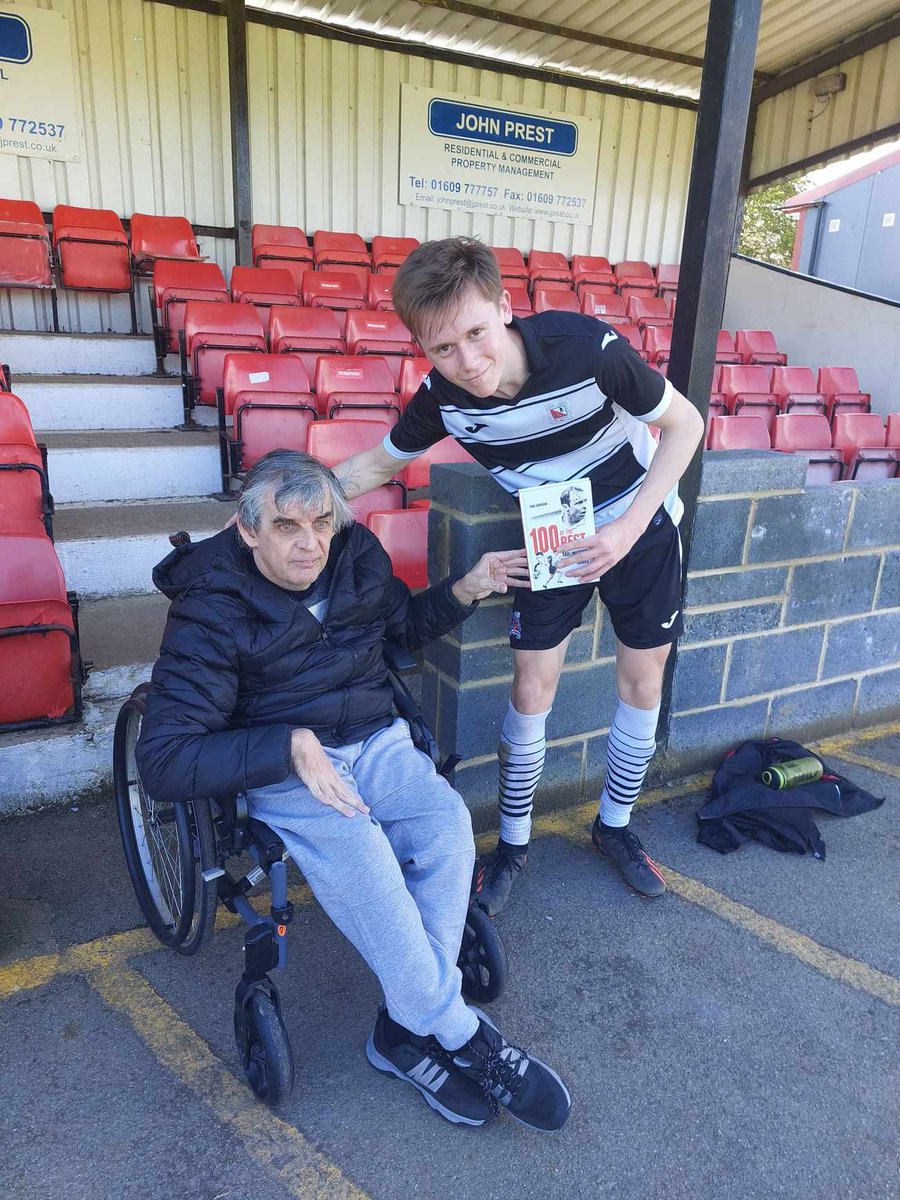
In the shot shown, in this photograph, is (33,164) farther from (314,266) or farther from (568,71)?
(568,71)

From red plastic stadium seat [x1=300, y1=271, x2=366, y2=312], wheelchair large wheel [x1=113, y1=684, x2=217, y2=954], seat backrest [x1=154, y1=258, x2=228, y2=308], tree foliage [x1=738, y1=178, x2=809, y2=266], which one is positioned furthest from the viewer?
tree foliage [x1=738, y1=178, x2=809, y2=266]

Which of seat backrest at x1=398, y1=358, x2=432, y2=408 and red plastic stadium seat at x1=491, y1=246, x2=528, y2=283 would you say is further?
red plastic stadium seat at x1=491, y1=246, x2=528, y2=283

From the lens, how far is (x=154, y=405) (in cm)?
504

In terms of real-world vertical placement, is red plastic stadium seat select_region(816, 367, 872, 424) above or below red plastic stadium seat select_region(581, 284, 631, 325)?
below

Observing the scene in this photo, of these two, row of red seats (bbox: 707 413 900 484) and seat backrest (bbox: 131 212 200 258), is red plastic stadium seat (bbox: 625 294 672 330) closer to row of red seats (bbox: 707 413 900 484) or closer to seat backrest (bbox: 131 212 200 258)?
row of red seats (bbox: 707 413 900 484)

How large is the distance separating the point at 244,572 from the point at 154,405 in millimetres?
3800

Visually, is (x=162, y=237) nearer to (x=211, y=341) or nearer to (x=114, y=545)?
(x=211, y=341)

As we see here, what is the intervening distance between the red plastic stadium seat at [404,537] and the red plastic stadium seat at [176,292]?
3.39 meters

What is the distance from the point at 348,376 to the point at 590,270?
5.27 metres

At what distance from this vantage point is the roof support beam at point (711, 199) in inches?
91.0

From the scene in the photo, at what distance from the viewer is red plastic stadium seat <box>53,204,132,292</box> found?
635 centimetres

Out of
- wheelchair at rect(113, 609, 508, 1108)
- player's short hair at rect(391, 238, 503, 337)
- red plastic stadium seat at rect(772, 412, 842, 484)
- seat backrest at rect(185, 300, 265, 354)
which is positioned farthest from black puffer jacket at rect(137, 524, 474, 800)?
red plastic stadium seat at rect(772, 412, 842, 484)

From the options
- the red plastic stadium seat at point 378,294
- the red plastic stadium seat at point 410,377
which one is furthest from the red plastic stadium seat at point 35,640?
the red plastic stadium seat at point 378,294

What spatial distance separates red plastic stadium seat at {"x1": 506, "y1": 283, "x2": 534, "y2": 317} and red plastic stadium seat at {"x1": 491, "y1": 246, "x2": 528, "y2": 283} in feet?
0.46
